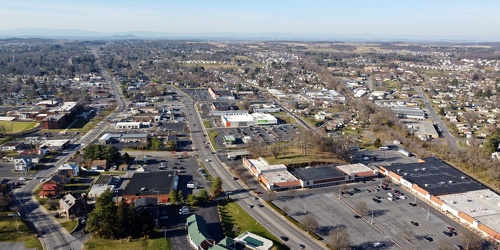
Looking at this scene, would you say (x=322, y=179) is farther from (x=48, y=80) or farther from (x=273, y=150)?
(x=48, y=80)

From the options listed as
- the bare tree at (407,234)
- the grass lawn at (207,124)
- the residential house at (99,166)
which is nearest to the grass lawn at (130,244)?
the residential house at (99,166)

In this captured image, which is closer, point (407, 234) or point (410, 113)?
point (407, 234)

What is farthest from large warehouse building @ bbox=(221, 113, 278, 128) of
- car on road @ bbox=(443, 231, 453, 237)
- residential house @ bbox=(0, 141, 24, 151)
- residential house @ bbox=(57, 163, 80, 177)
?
car on road @ bbox=(443, 231, 453, 237)

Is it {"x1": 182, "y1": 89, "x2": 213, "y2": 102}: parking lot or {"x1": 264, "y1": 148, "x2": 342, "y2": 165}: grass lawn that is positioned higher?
{"x1": 182, "y1": 89, "x2": 213, "y2": 102}: parking lot

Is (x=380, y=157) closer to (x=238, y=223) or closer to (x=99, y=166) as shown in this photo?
(x=238, y=223)

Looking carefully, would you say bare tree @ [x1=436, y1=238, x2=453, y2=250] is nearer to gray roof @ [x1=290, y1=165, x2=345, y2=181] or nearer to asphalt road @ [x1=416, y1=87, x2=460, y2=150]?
gray roof @ [x1=290, y1=165, x2=345, y2=181]

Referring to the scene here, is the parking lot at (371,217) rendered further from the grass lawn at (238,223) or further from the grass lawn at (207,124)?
the grass lawn at (207,124)

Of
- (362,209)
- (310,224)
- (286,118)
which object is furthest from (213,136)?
(310,224)
